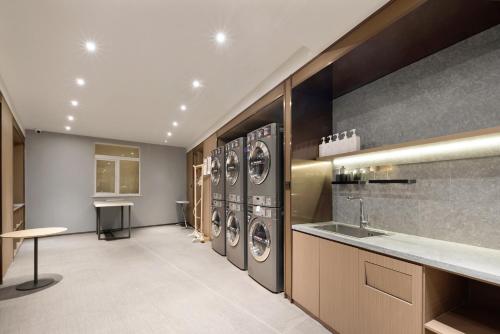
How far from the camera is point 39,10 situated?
192 cm

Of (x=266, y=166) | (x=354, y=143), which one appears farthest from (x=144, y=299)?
(x=354, y=143)

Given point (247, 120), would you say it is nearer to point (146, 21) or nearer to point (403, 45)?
point (146, 21)

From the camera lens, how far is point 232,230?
12.9ft

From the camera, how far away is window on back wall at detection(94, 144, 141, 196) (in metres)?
7.12

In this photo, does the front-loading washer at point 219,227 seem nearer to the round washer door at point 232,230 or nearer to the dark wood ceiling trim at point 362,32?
the round washer door at point 232,230

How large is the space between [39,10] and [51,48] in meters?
0.67

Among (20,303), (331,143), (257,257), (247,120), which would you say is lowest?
(20,303)

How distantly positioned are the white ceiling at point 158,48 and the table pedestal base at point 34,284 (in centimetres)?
281

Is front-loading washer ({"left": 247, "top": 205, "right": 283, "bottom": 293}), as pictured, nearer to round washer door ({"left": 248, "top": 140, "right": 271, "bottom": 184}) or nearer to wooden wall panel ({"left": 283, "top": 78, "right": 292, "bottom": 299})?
wooden wall panel ({"left": 283, "top": 78, "right": 292, "bottom": 299})

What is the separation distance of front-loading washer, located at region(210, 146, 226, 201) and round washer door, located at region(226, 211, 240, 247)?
548 millimetres

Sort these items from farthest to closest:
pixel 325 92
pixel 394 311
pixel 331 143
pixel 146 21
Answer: pixel 325 92 → pixel 331 143 → pixel 146 21 → pixel 394 311

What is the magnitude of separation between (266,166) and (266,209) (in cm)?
56

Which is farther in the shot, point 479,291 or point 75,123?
point 75,123


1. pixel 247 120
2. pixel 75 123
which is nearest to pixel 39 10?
pixel 247 120
